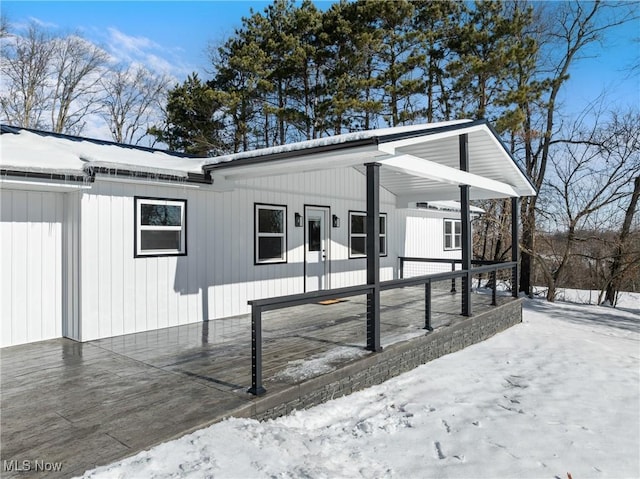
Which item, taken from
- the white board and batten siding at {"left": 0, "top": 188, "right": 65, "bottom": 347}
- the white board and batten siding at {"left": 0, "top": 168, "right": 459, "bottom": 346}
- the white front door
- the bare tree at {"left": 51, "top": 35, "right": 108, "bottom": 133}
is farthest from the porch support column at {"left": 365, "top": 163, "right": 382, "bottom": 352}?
the bare tree at {"left": 51, "top": 35, "right": 108, "bottom": 133}

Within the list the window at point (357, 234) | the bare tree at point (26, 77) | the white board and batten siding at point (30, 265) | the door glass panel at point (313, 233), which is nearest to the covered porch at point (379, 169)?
the window at point (357, 234)

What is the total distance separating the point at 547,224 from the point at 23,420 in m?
16.0

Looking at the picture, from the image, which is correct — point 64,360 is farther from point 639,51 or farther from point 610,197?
point 639,51

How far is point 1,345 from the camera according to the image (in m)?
5.34

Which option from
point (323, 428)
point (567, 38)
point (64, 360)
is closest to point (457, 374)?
point (323, 428)

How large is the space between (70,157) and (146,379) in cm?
314

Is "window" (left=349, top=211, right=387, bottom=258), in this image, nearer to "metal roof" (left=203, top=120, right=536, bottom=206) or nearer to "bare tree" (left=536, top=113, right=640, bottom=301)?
"metal roof" (left=203, top=120, right=536, bottom=206)

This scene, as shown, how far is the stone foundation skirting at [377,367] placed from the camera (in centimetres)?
381

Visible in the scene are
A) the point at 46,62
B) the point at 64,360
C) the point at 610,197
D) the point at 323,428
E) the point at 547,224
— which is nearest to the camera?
the point at 323,428

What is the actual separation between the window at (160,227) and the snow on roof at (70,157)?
0.53 m

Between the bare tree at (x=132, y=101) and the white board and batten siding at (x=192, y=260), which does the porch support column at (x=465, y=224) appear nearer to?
the white board and batten siding at (x=192, y=260)

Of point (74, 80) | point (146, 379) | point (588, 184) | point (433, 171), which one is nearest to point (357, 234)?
point (433, 171)

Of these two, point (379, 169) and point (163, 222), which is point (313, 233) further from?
point (379, 169)

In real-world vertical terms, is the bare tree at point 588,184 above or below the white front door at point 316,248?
above
